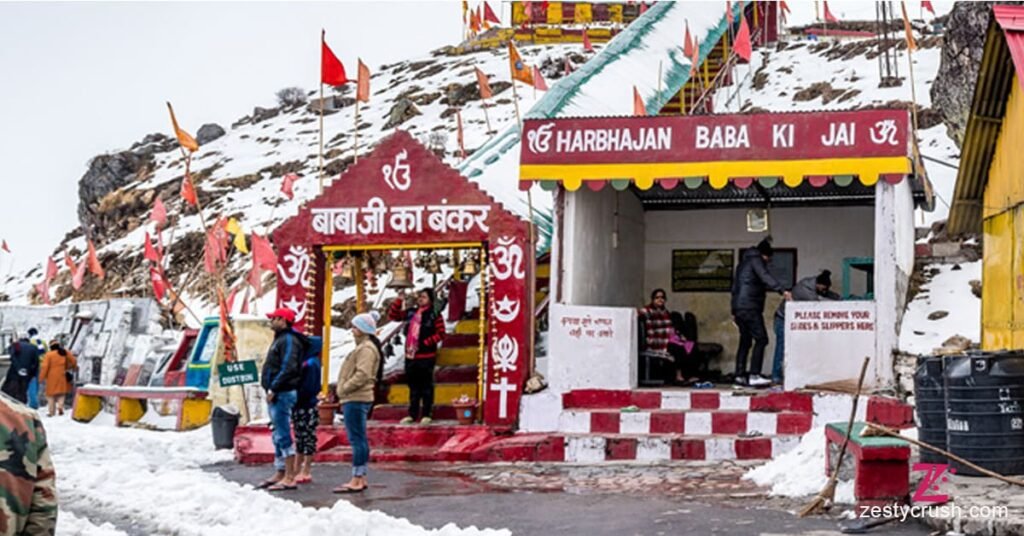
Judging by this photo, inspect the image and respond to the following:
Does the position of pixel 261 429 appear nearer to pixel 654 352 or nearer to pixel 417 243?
pixel 417 243

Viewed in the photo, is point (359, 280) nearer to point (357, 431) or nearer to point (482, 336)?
point (482, 336)

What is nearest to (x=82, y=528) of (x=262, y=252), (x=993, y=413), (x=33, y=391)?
(x=993, y=413)

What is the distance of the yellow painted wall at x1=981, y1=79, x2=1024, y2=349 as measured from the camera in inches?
475

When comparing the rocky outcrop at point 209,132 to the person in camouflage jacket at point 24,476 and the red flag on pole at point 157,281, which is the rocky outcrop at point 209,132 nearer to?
the red flag on pole at point 157,281

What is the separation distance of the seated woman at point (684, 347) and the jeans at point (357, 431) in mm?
6091

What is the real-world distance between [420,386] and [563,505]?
5642 mm

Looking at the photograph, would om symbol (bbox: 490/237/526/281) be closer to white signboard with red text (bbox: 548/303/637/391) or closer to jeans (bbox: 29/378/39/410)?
white signboard with red text (bbox: 548/303/637/391)

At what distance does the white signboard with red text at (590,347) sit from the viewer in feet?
49.0

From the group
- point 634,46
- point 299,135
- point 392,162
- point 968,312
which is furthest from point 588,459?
point 299,135

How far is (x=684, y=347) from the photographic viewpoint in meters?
17.0

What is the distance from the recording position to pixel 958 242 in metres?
26.6

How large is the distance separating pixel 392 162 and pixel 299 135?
44.7 m

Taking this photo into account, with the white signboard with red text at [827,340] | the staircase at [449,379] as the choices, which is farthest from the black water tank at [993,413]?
the staircase at [449,379]

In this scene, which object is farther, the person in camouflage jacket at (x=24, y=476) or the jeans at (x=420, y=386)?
the jeans at (x=420, y=386)
